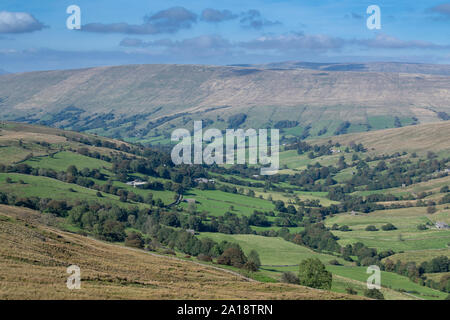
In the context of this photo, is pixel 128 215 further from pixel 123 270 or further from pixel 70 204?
pixel 123 270

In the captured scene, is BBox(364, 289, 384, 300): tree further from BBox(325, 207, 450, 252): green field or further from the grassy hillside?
BBox(325, 207, 450, 252): green field

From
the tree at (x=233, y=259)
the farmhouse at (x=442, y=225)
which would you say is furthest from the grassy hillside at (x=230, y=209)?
the farmhouse at (x=442, y=225)

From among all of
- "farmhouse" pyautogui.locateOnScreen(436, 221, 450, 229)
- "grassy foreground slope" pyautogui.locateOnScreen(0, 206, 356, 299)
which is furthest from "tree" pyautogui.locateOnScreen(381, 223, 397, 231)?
"grassy foreground slope" pyautogui.locateOnScreen(0, 206, 356, 299)

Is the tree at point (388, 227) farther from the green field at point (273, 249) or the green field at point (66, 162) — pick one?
the green field at point (66, 162)

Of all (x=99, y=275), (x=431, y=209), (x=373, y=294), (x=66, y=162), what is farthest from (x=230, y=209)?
(x=99, y=275)
